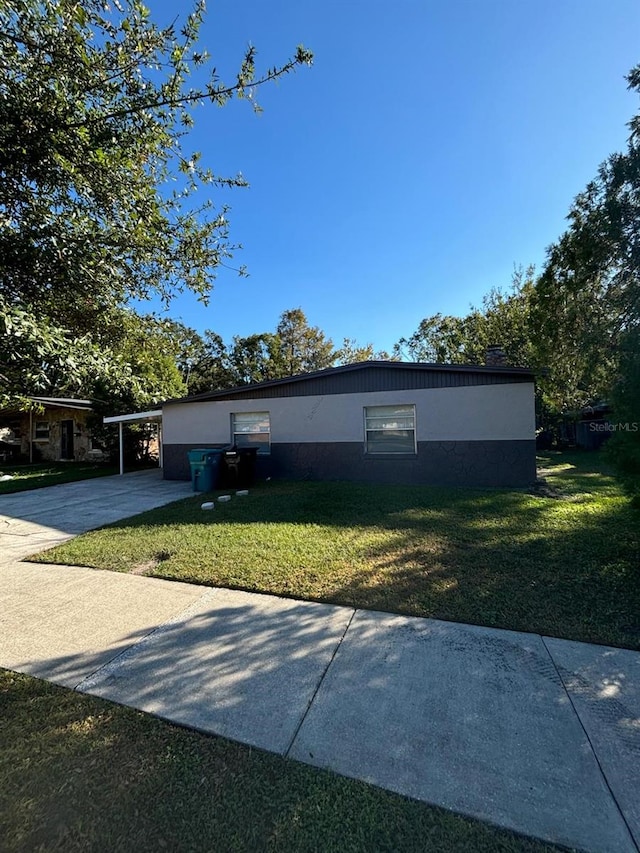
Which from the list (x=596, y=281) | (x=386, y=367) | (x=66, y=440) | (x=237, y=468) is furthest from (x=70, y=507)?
(x=66, y=440)

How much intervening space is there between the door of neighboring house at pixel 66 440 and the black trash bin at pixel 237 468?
1381 cm

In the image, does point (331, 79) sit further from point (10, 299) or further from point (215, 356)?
point (215, 356)

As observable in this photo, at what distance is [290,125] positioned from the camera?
7.06 metres

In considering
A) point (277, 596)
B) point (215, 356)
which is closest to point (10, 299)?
point (277, 596)

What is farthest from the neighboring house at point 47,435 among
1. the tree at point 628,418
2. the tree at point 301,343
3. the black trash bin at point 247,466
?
the tree at point 628,418

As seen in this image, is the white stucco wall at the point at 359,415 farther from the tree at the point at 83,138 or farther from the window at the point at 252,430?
the tree at the point at 83,138

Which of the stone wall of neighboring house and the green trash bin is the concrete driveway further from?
the stone wall of neighboring house

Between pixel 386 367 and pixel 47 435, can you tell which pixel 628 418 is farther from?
pixel 47 435

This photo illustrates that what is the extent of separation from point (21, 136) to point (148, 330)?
2377mm

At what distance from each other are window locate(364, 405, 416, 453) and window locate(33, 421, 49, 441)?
18.5 metres

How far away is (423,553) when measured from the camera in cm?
497

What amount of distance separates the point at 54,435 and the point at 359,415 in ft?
58.1

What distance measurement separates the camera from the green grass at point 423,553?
3.57 metres

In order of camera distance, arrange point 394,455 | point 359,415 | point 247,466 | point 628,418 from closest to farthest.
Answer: point 628,418 → point 394,455 → point 359,415 → point 247,466
